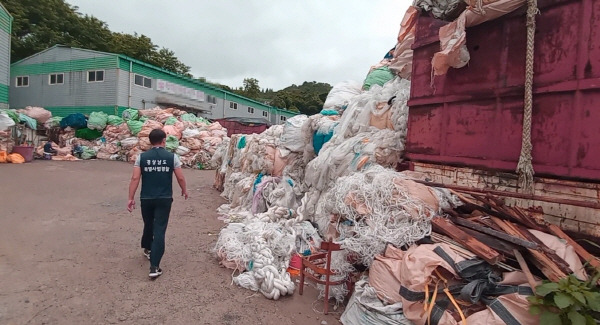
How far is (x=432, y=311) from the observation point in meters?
2.21

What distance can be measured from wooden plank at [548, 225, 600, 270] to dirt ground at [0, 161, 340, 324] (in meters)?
1.89

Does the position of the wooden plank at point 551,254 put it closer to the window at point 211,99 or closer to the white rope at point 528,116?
the white rope at point 528,116

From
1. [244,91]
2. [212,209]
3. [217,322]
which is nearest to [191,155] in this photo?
[212,209]

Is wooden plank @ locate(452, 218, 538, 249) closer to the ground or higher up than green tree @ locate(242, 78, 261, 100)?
closer to the ground

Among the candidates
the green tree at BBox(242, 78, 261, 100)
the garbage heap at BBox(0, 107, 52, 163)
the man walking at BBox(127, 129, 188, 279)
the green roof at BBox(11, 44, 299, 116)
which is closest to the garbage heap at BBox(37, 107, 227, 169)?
the garbage heap at BBox(0, 107, 52, 163)

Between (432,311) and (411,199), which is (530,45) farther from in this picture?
(432,311)

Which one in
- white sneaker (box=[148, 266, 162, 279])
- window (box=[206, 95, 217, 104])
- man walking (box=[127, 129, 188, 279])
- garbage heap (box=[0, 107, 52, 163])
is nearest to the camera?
white sneaker (box=[148, 266, 162, 279])

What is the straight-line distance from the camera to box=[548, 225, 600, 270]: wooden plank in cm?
222

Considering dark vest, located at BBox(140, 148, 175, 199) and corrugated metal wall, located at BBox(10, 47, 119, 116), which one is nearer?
dark vest, located at BBox(140, 148, 175, 199)

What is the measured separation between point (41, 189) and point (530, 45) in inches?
367

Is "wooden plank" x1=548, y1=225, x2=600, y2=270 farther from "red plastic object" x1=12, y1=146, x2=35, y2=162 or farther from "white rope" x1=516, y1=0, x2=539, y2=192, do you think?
"red plastic object" x1=12, y1=146, x2=35, y2=162

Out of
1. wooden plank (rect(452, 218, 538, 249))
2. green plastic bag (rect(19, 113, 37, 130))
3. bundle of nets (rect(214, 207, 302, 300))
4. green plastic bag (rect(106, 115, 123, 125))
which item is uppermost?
green plastic bag (rect(106, 115, 123, 125))

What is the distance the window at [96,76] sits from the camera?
18.6 meters

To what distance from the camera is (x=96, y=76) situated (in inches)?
738
